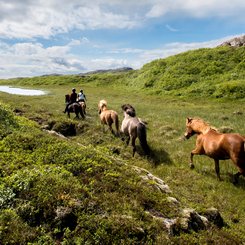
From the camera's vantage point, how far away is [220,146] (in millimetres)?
12617

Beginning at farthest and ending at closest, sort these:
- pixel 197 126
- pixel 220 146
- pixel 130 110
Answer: pixel 130 110 → pixel 197 126 → pixel 220 146

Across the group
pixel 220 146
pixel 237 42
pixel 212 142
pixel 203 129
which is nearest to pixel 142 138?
pixel 203 129

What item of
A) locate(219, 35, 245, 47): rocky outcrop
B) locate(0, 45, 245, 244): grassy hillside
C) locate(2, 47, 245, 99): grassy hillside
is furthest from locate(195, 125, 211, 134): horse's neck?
locate(219, 35, 245, 47): rocky outcrop

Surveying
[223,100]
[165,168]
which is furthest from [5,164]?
[223,100]

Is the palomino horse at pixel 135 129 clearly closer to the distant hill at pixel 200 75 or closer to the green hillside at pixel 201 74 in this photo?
the distant hill at pixel 200 75

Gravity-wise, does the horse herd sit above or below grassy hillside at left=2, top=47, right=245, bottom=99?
below

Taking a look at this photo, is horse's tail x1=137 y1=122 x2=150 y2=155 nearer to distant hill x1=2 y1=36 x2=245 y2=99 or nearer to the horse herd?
the horse herd

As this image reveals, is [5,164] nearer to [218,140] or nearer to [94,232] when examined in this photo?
[94,232]

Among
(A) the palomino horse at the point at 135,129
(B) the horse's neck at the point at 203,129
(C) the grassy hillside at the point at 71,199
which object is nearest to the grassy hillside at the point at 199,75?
(A) the palomino horse at the point at 135,129

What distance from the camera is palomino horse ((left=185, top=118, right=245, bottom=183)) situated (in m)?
11.8

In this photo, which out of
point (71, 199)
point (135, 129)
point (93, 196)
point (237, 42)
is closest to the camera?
point (71, 199)

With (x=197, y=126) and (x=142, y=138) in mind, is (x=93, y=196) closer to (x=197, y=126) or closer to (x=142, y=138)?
(x=142, y=138)

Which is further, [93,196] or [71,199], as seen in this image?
[93,196]

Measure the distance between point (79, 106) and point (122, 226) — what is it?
20.9m
